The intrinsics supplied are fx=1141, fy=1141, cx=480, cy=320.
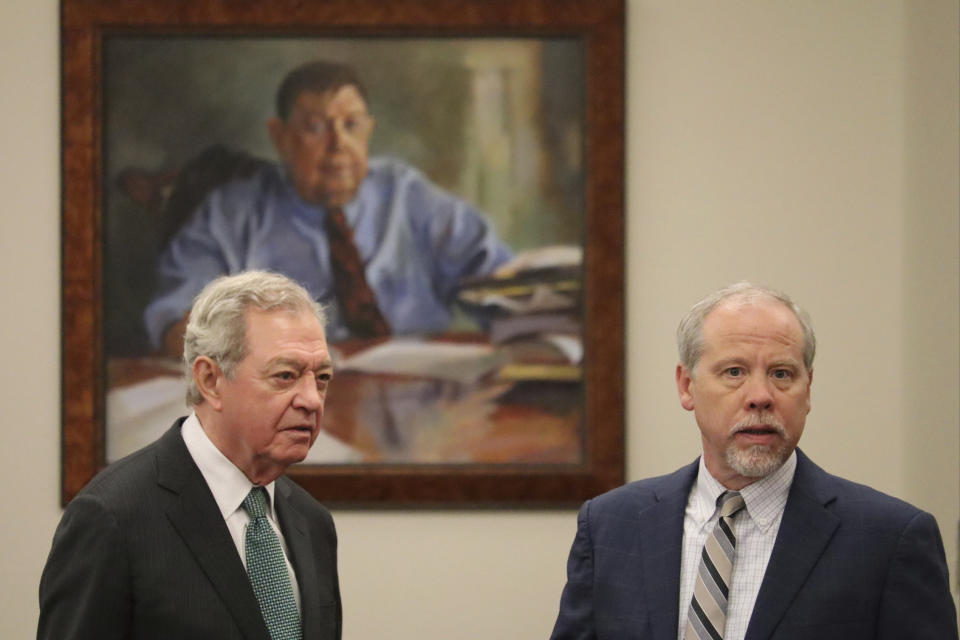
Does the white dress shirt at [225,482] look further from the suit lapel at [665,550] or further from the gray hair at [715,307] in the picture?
the gray hair at [715,307]

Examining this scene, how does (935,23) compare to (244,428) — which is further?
(935,23)

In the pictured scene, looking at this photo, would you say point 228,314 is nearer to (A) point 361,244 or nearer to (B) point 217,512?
(B) point 217,512

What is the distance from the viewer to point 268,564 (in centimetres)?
231

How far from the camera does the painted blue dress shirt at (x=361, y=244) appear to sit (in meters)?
4.08

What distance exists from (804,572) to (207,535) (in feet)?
3.80

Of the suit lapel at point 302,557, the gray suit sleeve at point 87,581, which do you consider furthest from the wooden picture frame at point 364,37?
the gray suit sleeve at point 87,581

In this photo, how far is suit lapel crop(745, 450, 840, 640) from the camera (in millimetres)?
2170

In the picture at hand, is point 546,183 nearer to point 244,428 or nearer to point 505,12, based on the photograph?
point 505,12

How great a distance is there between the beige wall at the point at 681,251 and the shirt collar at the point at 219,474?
1.79 meters

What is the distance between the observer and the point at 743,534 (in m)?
2.30

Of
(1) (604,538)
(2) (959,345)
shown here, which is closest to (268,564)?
(1) (604,538)

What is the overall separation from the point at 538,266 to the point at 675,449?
2.68 ft

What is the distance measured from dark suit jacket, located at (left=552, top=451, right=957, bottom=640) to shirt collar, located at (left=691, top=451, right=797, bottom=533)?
2 cm

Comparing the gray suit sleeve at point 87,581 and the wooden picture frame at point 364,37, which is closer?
the gray suit sleeve at point 87,581
